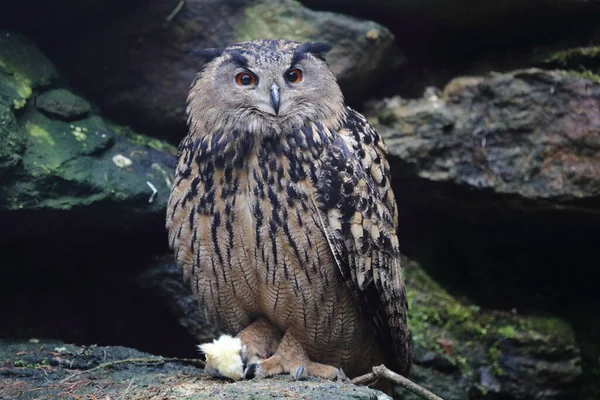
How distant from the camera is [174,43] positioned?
337cm

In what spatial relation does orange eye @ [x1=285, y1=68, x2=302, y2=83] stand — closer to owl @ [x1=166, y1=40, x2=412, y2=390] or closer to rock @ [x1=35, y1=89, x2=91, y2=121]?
owl @ [x1=166, y1=40, x2=412, y2=390]

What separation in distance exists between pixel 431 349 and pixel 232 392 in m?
1.82

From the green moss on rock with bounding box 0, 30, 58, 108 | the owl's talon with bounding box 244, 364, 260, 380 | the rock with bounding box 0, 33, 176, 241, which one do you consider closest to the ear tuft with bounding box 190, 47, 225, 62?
the rock with bounding box 0, 33, 176, 241

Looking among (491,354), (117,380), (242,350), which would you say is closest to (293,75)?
(242,350)

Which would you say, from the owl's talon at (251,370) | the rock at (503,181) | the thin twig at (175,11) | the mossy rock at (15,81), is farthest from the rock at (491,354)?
the mossy rock at (15,81)

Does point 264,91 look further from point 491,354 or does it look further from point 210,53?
point 491,354

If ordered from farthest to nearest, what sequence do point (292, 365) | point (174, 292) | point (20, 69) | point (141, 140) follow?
1. point (141, 140)
2. point (174, 292)
3. point (20, 69)
4. point (292, 365)

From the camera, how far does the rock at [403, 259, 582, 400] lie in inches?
133

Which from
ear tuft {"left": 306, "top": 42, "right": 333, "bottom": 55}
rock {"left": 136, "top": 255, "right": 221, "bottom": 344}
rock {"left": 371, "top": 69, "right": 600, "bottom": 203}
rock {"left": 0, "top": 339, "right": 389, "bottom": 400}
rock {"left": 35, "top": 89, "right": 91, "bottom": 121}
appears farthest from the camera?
rock {"left": 136, "top": 255, "right": 221, "bottom": 344}

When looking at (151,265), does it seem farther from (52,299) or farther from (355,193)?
(355,193)

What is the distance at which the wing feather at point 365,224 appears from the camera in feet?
7.38

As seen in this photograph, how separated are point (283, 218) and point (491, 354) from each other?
1859 mm

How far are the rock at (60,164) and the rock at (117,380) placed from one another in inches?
23.1

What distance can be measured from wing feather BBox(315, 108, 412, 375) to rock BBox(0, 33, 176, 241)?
1.15 metres
